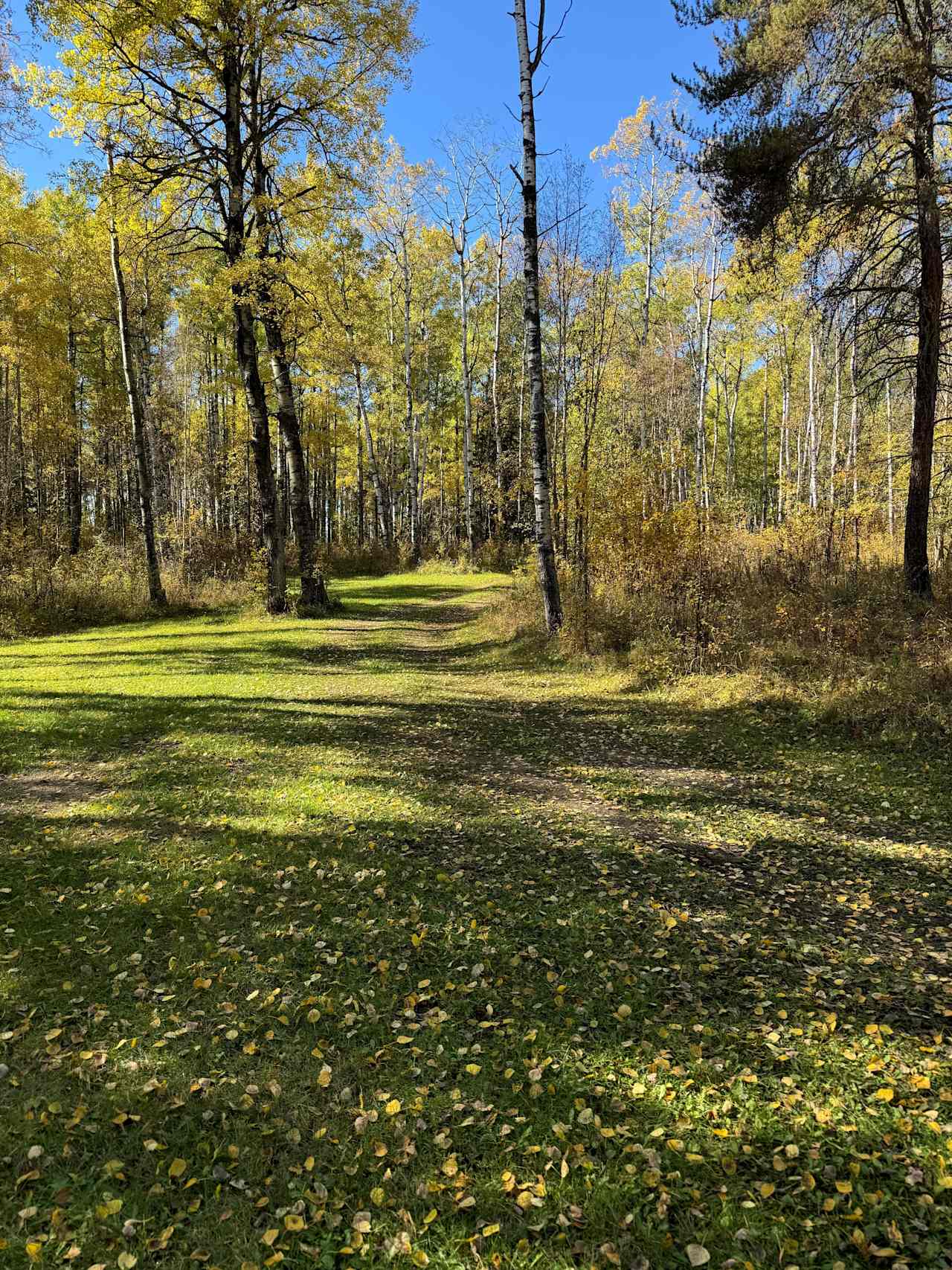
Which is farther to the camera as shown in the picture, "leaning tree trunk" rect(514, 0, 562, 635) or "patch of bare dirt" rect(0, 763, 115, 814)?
"leaning tree trunk" rect(514, 0, 562, 635)

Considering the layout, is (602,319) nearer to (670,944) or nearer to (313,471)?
(670,944)

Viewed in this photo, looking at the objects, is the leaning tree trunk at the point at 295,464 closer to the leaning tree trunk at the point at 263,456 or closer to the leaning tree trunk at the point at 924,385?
the leaning tree trunk at the point at 263,456

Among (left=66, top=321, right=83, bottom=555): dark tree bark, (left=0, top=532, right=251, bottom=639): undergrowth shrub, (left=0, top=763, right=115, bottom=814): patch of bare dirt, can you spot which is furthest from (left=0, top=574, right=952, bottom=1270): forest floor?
(left=66, top=321, right=83, bottom=555): dark tree bark

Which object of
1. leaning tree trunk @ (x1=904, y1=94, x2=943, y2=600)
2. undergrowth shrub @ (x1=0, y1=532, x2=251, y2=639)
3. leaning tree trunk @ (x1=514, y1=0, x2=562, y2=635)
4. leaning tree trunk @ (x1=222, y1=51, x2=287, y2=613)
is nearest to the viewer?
leaning tree trunk @ (x1=904, y1=94, x2=943, y2=600)

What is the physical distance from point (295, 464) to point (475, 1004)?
15.0 metres

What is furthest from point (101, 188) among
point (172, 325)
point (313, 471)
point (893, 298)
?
point (313, 471)

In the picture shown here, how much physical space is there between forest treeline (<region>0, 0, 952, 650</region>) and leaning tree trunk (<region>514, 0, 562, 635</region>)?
28cm

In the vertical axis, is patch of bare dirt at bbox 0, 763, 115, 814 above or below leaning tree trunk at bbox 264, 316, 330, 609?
below

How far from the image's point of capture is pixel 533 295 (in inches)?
468

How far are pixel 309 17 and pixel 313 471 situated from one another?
28211 millimetres

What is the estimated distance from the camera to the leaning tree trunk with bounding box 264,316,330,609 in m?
16.1

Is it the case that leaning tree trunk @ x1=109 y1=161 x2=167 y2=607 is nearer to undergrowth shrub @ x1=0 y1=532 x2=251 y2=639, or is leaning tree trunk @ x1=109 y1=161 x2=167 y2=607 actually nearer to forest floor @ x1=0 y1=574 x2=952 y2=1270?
undergrowth shrub @ x1=0 y1=532 x2=251 y2=639

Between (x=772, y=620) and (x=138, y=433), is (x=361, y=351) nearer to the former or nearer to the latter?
(x=138, y=433)

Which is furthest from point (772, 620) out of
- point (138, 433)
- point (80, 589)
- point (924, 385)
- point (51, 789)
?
point (80, 589)
